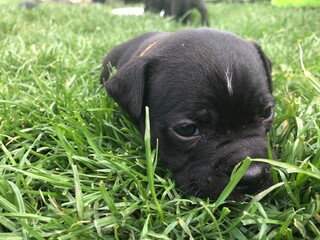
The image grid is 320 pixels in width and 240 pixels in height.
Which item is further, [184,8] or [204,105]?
[184,8]

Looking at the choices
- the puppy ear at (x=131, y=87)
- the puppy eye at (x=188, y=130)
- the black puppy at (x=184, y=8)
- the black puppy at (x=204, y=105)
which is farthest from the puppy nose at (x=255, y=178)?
the black puppy at (x=184, y=8)

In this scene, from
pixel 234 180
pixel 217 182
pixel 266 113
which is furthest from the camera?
pixel 266 113

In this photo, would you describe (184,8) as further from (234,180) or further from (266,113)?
(234,180)

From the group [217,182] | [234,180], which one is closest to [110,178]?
[217,182]

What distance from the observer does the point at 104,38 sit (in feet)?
19.9

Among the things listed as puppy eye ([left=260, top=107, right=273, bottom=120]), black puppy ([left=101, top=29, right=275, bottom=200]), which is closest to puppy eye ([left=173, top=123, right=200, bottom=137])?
black puppy ([left=101, top=29, right=275, bottom=200])

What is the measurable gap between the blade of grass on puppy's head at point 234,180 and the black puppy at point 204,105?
0.39 feet

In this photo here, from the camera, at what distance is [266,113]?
2.60 meters

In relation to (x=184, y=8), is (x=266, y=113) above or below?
above

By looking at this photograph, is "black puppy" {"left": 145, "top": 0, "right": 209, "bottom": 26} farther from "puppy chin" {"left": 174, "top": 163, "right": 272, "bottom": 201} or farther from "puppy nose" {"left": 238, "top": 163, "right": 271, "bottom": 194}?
"puppy nose" {"left": 238, "top": 163, "right": 271, "bottom": 194}

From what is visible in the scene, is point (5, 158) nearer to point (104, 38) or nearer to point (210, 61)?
point (210, 61)

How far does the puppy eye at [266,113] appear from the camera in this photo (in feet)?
8.43

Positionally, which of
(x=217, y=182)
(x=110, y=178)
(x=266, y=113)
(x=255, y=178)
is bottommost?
(x=110, y=178)

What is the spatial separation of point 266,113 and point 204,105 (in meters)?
0.53
